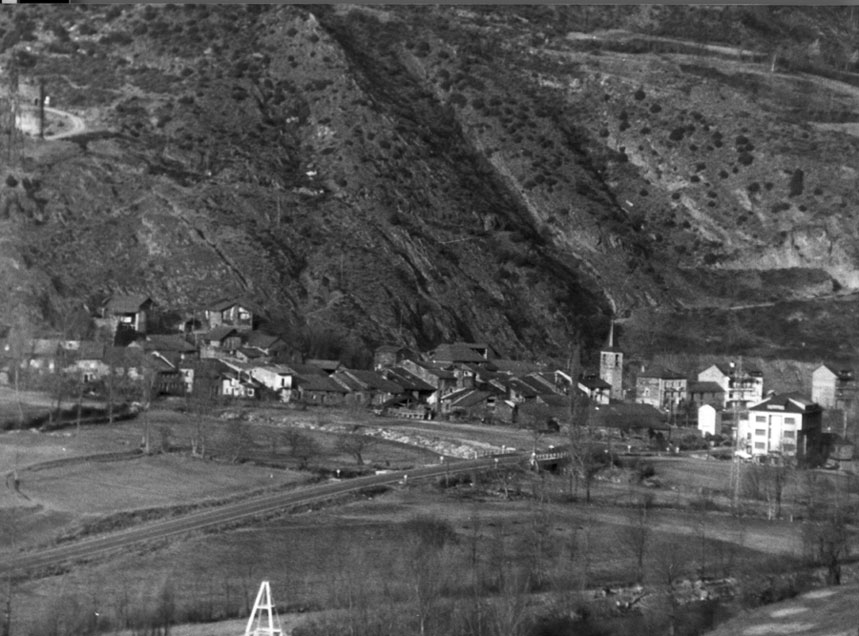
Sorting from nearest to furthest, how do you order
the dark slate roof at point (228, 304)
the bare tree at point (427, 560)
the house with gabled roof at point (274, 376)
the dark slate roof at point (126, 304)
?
the bare tree at point (427, 560) < the house with gabled roof at point (274, 376) < the dark slate roof at point (126, 304) < the dark slate roof at point (228, 304)

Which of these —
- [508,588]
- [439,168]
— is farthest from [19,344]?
[439,168]

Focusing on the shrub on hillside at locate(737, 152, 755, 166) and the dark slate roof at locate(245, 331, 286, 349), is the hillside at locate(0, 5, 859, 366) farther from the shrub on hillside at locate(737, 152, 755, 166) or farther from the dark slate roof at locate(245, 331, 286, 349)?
the dark slate roof at locate(245, 331, 286, 349)

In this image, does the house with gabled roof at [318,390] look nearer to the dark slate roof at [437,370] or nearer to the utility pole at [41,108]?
the dark slate roof at [437,370]

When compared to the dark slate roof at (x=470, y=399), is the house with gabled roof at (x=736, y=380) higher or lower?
higher

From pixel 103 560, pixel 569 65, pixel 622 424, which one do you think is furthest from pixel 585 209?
pixel 103 560

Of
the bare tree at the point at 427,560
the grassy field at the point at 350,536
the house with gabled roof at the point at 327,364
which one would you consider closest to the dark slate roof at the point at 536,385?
the house with gabled roof at the point at 327,364

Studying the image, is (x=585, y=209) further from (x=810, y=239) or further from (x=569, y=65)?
(x=569, y=65)

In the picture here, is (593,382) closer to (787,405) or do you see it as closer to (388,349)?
(388,349)
